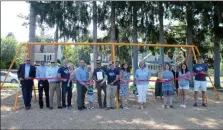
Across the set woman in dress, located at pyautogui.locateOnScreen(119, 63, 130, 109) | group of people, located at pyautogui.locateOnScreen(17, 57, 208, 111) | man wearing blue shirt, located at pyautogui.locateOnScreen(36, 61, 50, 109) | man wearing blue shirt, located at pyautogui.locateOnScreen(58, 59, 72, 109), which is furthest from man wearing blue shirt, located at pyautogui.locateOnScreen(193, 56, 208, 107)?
man wearing blue shirt, located at pyautogui.locateOnScreen(36, 61, 50, 109)

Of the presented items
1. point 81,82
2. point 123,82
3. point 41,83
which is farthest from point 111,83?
point 41,83

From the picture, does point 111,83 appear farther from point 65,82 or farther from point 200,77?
point 200,77

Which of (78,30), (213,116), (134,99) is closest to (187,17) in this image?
(78,30)

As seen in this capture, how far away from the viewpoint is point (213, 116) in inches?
391

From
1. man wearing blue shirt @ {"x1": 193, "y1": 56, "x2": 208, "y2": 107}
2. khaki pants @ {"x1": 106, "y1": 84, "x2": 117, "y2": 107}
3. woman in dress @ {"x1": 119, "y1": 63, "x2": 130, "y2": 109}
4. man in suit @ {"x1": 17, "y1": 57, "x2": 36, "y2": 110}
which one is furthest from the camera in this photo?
man wearing blue shirt @ {"x1": 193, "y1": 56, "x2": 208, "y2": 107}

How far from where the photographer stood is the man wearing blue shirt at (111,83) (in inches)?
447

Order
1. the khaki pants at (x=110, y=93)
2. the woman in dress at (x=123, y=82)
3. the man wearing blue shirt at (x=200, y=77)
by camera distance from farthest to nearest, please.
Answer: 1. the man wearing blue shirt at (x=200, y=77)
2. the woman in dress at (x=123, y=82)
3. the khaki pants at (x=110, y=93)

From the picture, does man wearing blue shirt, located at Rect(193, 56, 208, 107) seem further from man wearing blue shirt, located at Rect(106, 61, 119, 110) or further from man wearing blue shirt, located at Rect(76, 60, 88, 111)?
man wearing blue shirt, located at Rect(76, 60, 88, 111)

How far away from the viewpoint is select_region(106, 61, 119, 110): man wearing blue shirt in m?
11.3

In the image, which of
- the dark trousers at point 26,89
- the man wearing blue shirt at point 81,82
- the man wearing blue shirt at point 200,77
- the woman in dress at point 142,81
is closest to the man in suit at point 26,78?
the dark trousers at point 26,89

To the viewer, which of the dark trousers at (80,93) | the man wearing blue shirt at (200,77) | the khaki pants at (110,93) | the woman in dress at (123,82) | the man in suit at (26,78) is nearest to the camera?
the man in suit at (26,78)

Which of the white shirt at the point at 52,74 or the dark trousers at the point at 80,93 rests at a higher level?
the white shirt at the point at 52,74

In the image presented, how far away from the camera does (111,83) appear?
11.4 m

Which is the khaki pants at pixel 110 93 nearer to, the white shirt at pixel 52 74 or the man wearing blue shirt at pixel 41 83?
the white shirt at pixel 52 74
